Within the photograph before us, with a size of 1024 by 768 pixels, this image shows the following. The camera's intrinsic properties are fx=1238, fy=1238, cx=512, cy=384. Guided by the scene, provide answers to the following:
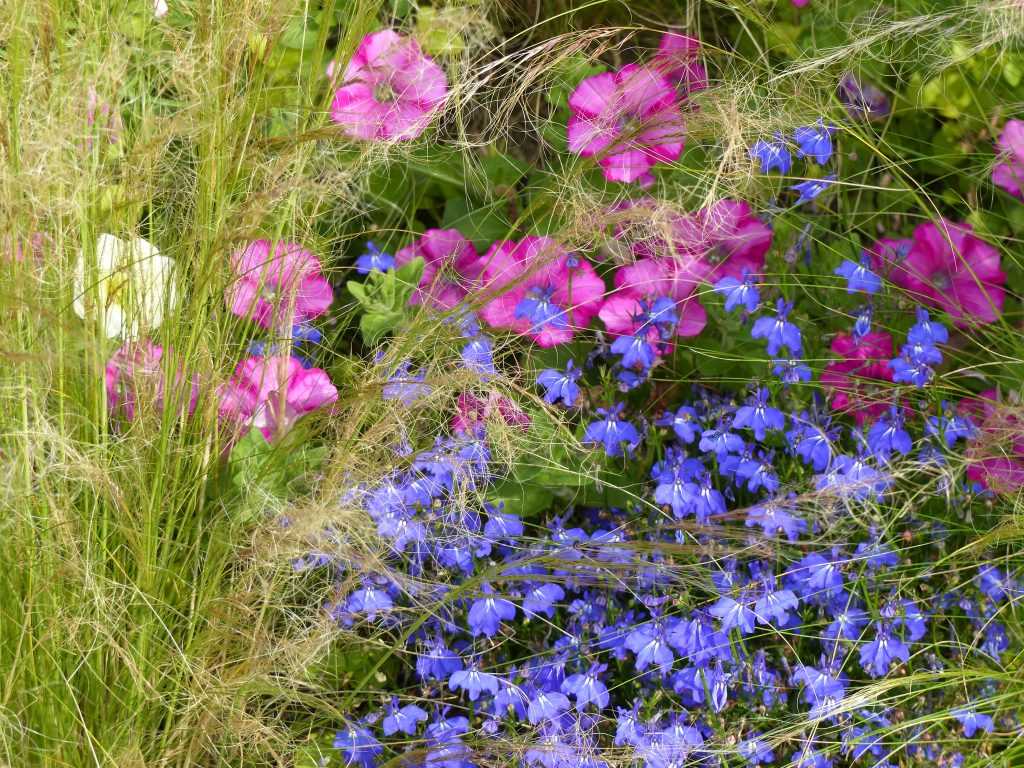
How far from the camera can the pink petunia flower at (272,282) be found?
1554 mm

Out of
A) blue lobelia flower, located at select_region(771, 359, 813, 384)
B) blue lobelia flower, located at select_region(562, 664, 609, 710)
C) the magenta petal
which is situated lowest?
blue lobelia flower, located at select_region(562, 664, 609, 710)

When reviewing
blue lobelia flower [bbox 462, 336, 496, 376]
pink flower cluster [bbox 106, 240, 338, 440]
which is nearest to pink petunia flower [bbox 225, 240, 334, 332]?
pink flower cluster [bbox 106, 240, 338, 440]

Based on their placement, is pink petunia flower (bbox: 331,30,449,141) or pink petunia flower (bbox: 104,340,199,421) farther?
pink petunia flower (bbox: 331,30,449,141)

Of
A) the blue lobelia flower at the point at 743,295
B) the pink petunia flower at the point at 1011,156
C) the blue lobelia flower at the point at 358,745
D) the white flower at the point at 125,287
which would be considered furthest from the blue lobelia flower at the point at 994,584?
the white flower at the point at 125,287

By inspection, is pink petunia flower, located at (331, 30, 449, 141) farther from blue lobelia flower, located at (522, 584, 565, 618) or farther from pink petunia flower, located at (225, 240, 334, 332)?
blue lobelia flower, located at (522, 584, 565, 618)

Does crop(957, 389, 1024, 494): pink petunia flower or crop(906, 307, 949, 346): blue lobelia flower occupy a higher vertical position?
crop(906, 307, 949, 346): blue lobelia flower

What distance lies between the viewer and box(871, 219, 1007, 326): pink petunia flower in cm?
188

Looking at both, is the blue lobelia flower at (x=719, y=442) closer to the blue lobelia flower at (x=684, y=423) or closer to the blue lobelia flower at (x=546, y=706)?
the blue lobelia flower at (x=684, y=423)

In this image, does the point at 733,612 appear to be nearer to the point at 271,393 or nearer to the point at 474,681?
the point at 474,681

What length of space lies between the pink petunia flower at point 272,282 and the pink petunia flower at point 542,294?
250 mm

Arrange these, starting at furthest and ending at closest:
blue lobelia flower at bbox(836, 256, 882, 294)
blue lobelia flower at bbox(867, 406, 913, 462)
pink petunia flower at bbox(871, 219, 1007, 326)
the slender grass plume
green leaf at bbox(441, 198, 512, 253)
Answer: green leaf at bbox(441, 198, 512, 253) → pink petunia flower at bbox(871, 219, 1007, 326) → blue lobelia flower at bbox(836, 256, 882, 294) → blue lobelia flower at bbox(867, 406, 913, 462) → the slender grass plume

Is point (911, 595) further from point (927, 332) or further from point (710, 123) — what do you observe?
point (710, 123)

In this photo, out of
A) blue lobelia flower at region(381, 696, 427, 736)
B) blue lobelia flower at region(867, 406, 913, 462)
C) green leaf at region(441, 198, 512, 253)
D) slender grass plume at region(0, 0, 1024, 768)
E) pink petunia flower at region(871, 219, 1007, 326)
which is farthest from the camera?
green leaf at region(441, 198, 512, 253)

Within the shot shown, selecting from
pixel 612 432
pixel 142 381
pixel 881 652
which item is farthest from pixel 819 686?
pixel 142 381
